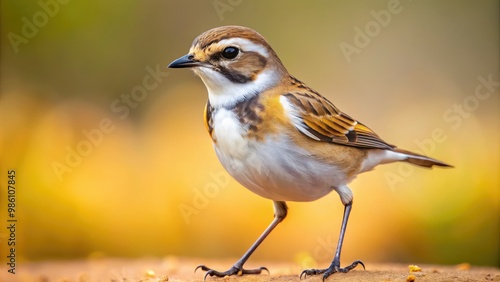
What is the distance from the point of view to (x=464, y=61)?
529 inches

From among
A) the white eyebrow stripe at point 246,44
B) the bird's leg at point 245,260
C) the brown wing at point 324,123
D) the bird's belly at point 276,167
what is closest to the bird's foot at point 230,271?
the bird's leg at point 245,260

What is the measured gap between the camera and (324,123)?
19.2ft

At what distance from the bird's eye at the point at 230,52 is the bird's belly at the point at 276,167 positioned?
2.25 feet

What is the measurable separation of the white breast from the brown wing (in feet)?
0.85

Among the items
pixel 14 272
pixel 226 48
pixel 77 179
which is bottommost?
pixel 14 272

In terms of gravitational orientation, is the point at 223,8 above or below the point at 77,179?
above

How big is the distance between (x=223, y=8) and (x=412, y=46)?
3871mm

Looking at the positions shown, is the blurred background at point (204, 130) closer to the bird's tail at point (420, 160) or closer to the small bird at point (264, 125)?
the bird's tail at point (420, 160)

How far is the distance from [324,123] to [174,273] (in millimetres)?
2277

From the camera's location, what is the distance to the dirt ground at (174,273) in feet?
17.4

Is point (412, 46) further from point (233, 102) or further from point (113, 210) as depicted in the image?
point (233, 102)

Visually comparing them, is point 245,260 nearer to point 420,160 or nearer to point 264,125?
point 264,125

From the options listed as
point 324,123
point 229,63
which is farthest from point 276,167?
point 229,63

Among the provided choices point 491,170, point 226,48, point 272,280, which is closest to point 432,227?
point 491,170
